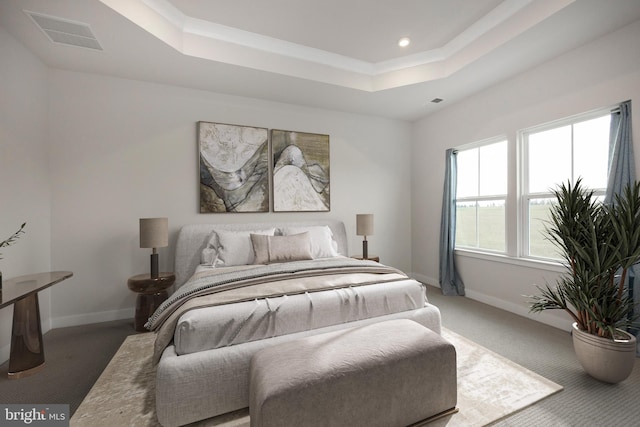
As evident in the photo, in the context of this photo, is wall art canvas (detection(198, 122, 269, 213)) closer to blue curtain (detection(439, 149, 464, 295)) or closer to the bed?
the bed

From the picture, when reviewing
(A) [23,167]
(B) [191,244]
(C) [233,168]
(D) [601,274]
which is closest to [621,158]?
(D) [601,274]

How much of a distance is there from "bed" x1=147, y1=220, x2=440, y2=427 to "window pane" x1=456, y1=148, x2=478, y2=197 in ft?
7.50

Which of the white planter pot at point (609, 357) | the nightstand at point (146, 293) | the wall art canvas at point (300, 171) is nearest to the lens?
the white planter pot at point (609, 357)

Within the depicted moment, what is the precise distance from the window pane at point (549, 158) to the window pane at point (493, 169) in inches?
11.9

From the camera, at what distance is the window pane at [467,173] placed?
12.6 ft

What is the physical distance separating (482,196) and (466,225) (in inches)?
19.8

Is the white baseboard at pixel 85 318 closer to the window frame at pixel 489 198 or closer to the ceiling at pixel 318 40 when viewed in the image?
the ceiling at pixel 318 40

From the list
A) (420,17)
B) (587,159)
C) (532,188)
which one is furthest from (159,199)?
(587,159)

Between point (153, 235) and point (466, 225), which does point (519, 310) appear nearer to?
point (466, 225)

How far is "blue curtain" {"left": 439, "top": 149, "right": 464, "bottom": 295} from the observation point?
3900 mm

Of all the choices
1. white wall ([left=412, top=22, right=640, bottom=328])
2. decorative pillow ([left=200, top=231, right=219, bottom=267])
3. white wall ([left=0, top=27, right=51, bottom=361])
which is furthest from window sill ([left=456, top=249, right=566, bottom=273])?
white wall ([left=0, top=27, right=51, bottom=361])

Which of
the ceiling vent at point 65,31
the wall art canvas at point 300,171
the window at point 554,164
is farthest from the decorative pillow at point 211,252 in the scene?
the window at point 554,164

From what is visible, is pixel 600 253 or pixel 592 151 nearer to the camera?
pixel 600 253

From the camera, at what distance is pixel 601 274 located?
74.2 inches
